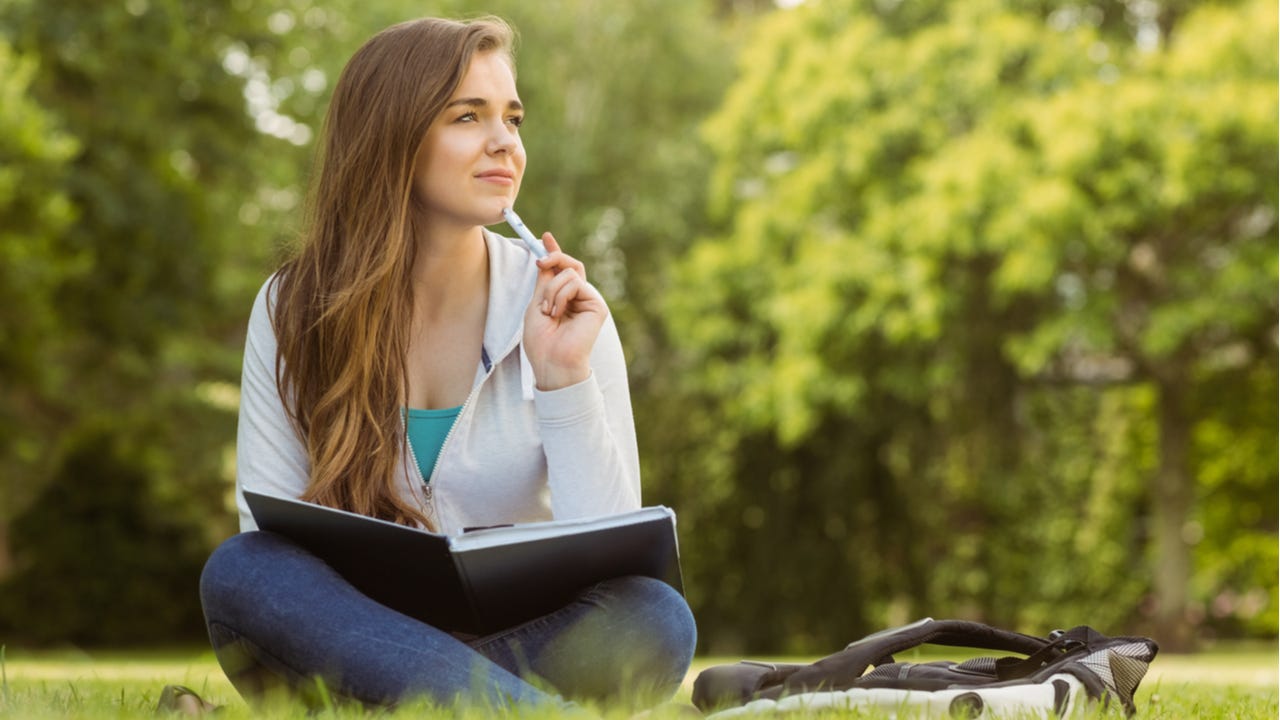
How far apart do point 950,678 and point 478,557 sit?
2.85 feet

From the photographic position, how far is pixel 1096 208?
1025 cm

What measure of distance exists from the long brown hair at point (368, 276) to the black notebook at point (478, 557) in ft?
0.73

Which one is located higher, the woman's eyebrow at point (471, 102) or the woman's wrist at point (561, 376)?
the woman's eyebrow at point (471, 102)

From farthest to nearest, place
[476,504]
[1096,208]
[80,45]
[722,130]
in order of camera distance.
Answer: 1. [722,130]
2. [80,45]
3. [1096,208]
4. [476,504]

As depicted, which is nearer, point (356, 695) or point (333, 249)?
point (356, 695)

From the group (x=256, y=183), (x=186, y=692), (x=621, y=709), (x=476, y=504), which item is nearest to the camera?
(x=621, y=709)

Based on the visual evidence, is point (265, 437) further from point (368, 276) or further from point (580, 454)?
point (580, 454)

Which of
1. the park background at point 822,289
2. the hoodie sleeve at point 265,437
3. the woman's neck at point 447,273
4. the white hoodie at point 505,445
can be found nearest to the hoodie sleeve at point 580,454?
the white hoodie at point 505,445

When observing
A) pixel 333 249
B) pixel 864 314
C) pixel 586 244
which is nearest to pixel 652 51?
pixel 586 244

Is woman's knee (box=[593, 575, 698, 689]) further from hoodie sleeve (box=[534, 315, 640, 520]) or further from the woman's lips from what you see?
the woman's lips

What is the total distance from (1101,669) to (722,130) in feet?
35.2

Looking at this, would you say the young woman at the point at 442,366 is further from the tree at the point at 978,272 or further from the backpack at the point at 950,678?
the tree at the point at 978,272

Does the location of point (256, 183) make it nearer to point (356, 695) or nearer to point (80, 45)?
point (80, 45)

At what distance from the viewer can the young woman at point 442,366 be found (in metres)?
2.42
